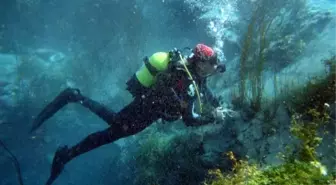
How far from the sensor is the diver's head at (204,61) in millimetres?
4586

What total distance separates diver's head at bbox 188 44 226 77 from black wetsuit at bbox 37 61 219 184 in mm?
178

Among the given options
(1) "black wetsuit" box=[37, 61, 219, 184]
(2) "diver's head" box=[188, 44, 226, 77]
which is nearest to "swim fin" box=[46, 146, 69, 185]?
(1) "black wetsuit" box=[37, 61, 219, 184]

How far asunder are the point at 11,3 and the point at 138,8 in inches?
320

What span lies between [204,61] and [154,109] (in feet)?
4.30

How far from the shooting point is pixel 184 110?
16.1 ft

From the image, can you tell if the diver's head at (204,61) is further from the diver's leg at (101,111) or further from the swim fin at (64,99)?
Result: the swim fin at (64,99)

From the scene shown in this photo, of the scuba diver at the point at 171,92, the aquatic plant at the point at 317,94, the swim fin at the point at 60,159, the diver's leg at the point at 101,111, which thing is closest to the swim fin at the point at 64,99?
the diver's leg at the point at 101,111

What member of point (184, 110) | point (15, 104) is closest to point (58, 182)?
point (15, 104)

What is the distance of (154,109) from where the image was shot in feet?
17.0

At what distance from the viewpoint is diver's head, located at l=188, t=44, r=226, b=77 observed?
181 inches

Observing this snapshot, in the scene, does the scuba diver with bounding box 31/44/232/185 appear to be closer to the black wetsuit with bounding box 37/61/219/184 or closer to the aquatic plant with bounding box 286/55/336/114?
the black wetsuit with bounding box 37/61/219/184

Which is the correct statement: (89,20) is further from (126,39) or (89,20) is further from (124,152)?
(124,152)

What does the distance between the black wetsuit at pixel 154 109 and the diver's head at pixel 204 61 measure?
18cm

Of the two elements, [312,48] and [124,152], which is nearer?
[312,48]
